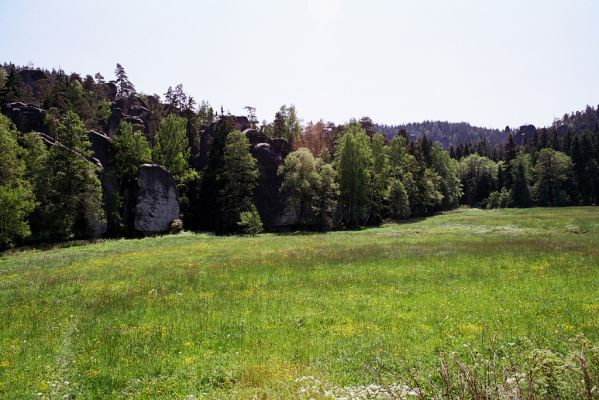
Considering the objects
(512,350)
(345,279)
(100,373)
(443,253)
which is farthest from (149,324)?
(443,253)

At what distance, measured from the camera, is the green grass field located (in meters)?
9.64

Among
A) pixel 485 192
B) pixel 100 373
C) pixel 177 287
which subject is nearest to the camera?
pixel 100 373

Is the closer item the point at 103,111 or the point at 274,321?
the point at 274,321

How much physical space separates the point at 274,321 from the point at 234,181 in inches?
2107

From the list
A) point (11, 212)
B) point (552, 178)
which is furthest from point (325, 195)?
point (552, 178)

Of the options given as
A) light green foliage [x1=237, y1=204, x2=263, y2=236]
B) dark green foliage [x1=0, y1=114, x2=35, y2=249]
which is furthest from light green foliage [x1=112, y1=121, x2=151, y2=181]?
light green foliage [x1=237, y1=204, x2=263, y2=236]

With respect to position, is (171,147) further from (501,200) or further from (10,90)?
(501,200)

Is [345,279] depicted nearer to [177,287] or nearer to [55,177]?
[177,287]

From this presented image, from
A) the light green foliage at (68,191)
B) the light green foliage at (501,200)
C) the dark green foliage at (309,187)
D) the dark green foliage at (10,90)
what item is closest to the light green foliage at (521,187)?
the light green foliage at (501,200)

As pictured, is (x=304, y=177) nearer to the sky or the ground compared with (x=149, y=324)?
nearer to the sky

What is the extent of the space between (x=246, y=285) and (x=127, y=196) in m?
50.8

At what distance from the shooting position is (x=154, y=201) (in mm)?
61688

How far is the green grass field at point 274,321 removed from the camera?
9.64 m

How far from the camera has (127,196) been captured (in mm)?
62719
